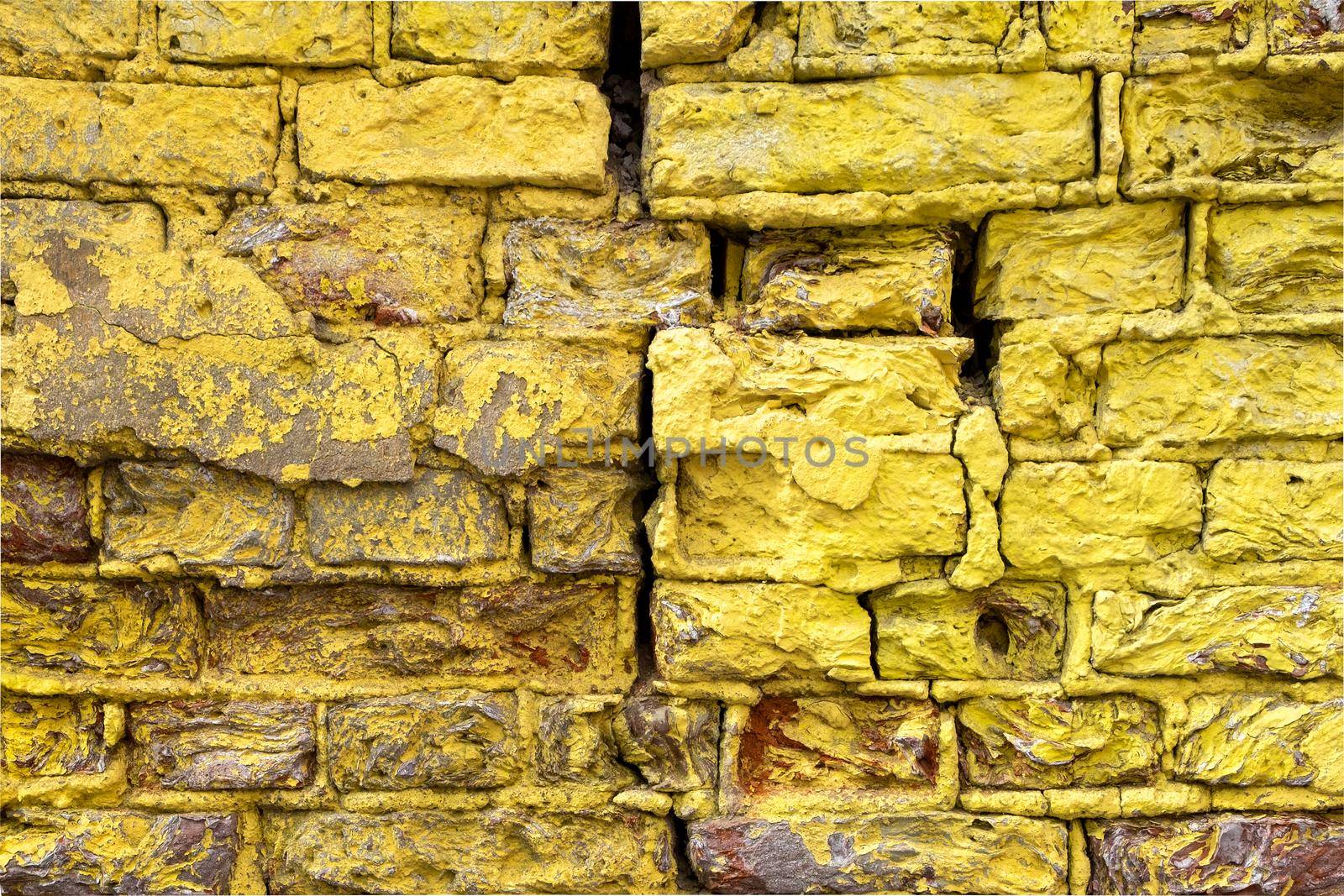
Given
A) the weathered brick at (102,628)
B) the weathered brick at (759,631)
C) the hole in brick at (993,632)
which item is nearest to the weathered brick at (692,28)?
the weathered brick at (759,631)

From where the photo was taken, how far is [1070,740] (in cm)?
206

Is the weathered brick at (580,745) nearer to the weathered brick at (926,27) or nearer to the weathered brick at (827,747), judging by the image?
the weathered brick at (827,747)

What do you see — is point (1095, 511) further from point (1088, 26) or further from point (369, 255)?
point (369, 255)

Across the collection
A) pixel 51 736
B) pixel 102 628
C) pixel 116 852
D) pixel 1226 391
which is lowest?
pixel 116 852

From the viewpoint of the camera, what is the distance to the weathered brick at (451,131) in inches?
82.0

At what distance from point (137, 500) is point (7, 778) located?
0.69 m

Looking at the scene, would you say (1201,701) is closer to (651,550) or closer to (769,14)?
(651,550)

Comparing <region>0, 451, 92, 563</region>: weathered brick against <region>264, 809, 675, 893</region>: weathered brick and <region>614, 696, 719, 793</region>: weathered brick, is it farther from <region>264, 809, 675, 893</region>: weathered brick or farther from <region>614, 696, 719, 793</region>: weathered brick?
<region>614, 696, 719, 793</region>: weathered brick

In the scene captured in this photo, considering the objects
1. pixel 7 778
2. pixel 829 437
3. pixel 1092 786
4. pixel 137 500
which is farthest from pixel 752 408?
pixel 7 778

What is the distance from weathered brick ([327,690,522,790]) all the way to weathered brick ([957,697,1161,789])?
1079 millimetres

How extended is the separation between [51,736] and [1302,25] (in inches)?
123

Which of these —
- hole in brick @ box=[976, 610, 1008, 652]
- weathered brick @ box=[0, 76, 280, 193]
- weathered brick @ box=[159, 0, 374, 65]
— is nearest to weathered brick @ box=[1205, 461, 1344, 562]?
hole in brick @ box=[976, 610, 1008, 652]

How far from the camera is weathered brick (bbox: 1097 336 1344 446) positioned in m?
2.02

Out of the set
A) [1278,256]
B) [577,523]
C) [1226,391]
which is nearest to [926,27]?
[1278,256]
